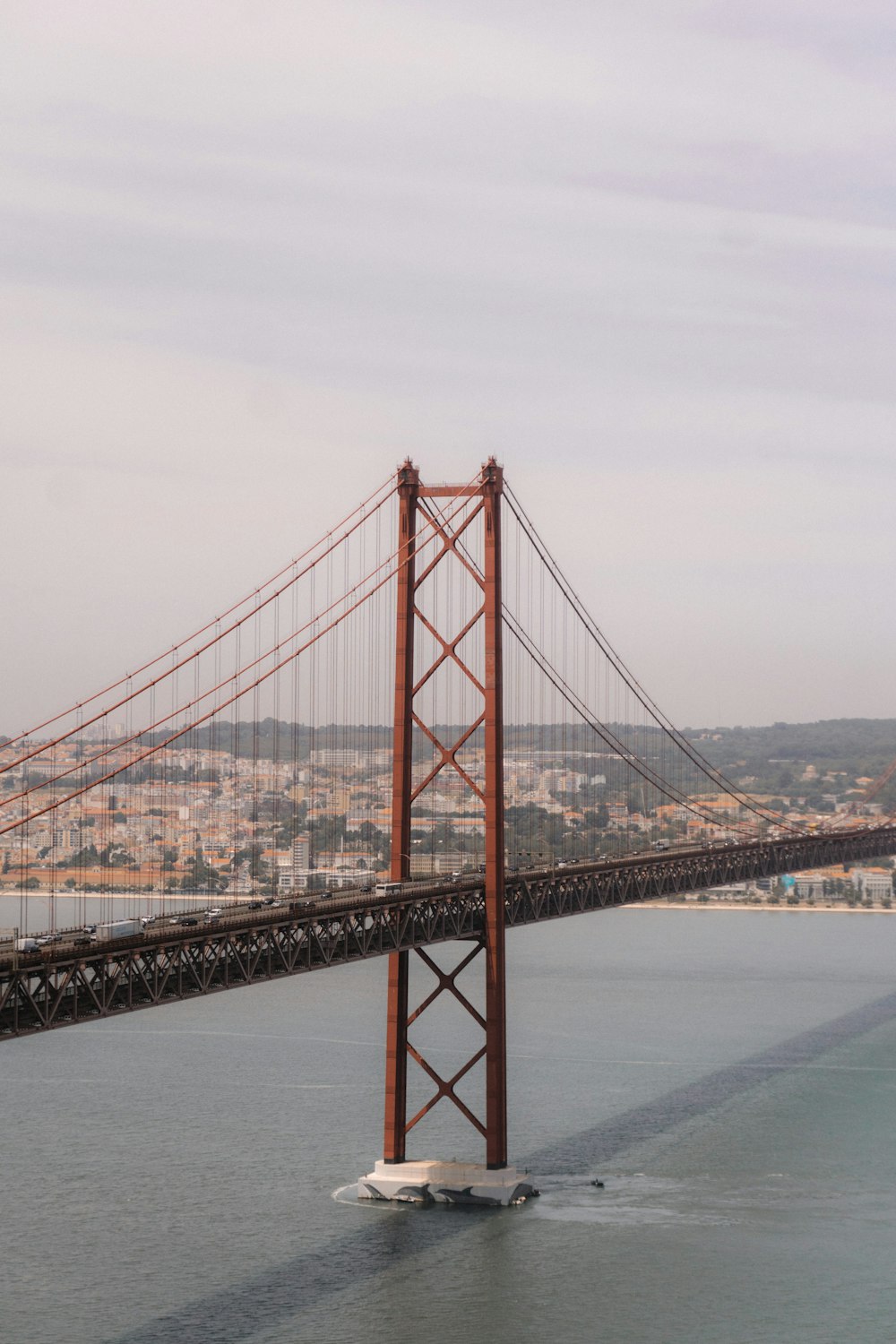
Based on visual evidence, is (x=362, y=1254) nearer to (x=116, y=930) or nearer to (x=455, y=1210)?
(x=455, y=1210)

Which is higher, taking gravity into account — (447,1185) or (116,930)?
(116,930)

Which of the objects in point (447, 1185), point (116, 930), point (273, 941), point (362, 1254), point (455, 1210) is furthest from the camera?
point (447, 1185)

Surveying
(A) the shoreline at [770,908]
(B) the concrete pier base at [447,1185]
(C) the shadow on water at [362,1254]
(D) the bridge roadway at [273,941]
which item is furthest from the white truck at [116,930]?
(A) the shoreline at [770,908]

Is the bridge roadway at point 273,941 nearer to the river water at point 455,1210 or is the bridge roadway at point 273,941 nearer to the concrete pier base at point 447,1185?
the concrete pier base at point 447,1185

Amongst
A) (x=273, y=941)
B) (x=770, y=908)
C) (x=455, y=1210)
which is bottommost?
(x=455, y=1210)

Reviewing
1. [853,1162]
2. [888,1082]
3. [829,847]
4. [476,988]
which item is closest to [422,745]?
[476,988]

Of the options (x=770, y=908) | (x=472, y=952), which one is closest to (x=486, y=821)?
(x=472, y=952)
